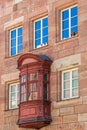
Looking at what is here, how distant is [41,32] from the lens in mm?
25422

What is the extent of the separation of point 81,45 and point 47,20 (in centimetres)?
322

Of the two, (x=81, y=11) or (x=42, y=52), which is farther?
(x=42, y=52)

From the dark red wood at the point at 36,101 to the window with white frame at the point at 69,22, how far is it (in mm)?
1602

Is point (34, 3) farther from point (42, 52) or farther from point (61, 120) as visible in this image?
point (61, 120)

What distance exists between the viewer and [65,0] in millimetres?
23906

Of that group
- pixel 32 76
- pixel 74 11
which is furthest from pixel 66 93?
pixel 74 11

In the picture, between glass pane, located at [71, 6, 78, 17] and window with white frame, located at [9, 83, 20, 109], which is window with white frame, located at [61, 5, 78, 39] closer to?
glass pane, located at [71, 6, 78, 17]

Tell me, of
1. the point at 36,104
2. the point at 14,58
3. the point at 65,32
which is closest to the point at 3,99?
the point at 14,58

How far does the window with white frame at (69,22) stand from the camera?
23.6 meters

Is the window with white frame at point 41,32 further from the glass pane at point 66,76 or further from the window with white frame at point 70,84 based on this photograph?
the window with white frame at point 70,84

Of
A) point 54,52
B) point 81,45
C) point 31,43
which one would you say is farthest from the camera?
point 31,43

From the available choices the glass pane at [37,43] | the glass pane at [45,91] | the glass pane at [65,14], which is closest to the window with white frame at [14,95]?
the glass pane at [37,43]

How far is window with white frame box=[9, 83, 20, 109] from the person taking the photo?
Result: 26297 mm

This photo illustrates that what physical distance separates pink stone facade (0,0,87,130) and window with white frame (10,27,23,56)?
247 millimetres
